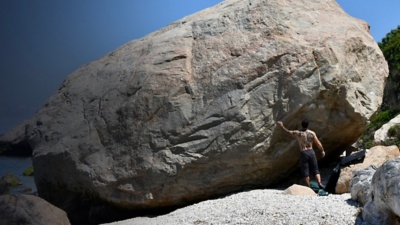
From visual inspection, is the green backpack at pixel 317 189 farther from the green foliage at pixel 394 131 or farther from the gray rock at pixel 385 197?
the green foliage at pixel 394 131

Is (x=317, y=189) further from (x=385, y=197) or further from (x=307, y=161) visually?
(x=385, y=197)

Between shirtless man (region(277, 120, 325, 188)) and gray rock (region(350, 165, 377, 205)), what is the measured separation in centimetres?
182

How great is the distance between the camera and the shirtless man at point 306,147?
1038cm

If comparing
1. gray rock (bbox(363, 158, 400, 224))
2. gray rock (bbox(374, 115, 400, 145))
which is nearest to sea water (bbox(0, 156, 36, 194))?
gray rock (bbox(374, 115, 400, 145))

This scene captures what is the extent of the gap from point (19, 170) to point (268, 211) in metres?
16.2

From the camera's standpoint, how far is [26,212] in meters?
7.87

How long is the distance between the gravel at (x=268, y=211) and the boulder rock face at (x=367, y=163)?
31.2 inches

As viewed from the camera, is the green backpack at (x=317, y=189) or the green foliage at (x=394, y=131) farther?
the green foliage at (x=394, y=131)

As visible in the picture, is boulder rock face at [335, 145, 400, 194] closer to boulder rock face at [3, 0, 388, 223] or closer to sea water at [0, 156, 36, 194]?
boulder rock face at [3, 0, 388, 223]

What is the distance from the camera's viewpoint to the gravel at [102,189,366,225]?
25.3ft

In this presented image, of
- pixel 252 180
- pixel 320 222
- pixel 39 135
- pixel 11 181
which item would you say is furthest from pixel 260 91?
pixel 11 181

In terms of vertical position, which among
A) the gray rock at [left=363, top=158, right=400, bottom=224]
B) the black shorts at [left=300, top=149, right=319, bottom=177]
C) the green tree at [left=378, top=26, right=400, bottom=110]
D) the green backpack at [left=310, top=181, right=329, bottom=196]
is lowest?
the green tree at [left=378, top=26, right=400, bottom=110]

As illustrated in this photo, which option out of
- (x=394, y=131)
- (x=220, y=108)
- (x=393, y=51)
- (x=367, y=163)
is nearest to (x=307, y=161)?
(x=367, y=163)

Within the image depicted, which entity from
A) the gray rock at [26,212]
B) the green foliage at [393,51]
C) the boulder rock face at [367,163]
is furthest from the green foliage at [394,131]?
the gray rock at [26,212]
